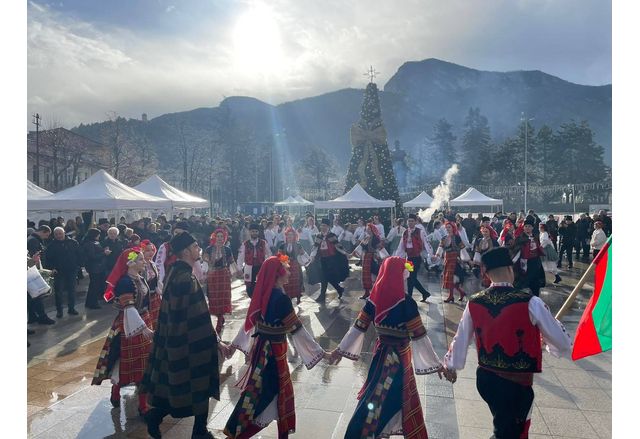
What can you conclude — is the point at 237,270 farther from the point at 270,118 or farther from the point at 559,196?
the point at 270,118

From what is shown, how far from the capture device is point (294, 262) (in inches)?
406

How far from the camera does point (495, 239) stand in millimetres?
10375

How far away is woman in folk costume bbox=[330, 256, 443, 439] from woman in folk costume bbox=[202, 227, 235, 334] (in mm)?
4360

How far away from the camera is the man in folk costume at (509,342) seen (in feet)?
11.0

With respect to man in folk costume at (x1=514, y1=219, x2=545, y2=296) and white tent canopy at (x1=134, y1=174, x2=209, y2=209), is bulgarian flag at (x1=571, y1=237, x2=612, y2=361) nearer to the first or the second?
man in folk costume at (x1=514, y1=219, x2=545, y2=296)

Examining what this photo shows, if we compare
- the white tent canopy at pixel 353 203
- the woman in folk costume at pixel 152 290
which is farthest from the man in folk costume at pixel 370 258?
the white tent canopy at pixel 353 203

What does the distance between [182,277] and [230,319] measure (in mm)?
5381

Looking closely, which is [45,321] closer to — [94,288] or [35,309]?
[35,309]

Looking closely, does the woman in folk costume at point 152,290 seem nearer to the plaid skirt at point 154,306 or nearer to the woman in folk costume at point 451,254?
the plaid skirt at point 154,306

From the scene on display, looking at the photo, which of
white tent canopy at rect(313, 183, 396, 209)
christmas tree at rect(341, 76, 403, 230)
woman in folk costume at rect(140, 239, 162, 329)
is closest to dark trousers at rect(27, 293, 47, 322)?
woman in folk costume at rect(140, 239, 162, 329)

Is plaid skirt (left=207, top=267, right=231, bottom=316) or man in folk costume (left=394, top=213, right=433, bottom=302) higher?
man in folk costume (left=394, top=213, right=433, bottom=302)

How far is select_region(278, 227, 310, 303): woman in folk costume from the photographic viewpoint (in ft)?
32.6

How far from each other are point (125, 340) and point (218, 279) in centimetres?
308

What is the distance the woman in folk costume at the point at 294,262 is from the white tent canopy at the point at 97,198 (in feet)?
18.4
